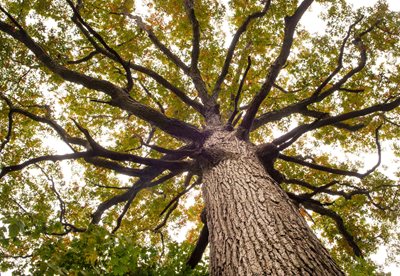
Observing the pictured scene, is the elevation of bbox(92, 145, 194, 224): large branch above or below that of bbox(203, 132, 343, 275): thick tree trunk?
above

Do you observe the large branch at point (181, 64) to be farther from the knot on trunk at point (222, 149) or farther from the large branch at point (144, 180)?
the knot on trunk at point (222, 149)

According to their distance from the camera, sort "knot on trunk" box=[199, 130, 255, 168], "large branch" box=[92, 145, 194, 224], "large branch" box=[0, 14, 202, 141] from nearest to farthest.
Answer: "knot on trunk" box=[199, 130, 255, 168]
"large branch" box=[92, 145, 194, 224]
"large branch" box=[0, 14, 202, 141]

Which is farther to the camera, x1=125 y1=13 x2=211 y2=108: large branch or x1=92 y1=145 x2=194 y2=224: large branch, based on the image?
x1=125 y1=13 x2=211 y2=108: large branch

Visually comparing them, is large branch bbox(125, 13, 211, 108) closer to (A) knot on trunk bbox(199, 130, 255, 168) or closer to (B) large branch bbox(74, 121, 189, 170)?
(A) knot on trunk bbox(199, 130, 255, 168)

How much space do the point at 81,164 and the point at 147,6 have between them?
6240 millimetres

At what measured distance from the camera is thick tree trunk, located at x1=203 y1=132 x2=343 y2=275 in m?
2.16

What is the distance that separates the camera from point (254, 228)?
8.63 feet

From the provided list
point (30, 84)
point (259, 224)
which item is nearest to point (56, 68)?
point (30, 84)

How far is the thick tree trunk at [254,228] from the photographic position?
7.10ft

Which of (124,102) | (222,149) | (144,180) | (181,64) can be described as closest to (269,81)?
(222,149)

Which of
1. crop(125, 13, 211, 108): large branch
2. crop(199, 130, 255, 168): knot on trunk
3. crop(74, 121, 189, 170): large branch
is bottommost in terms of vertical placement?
crop(74, 121, 189, 170): large branch

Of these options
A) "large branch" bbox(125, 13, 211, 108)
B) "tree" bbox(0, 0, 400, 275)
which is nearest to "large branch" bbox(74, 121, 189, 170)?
"tree" bbox(0, 0, 400, 275)

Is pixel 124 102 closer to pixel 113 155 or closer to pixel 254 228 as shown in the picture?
pixel 113 155

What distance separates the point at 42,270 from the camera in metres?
2.34
